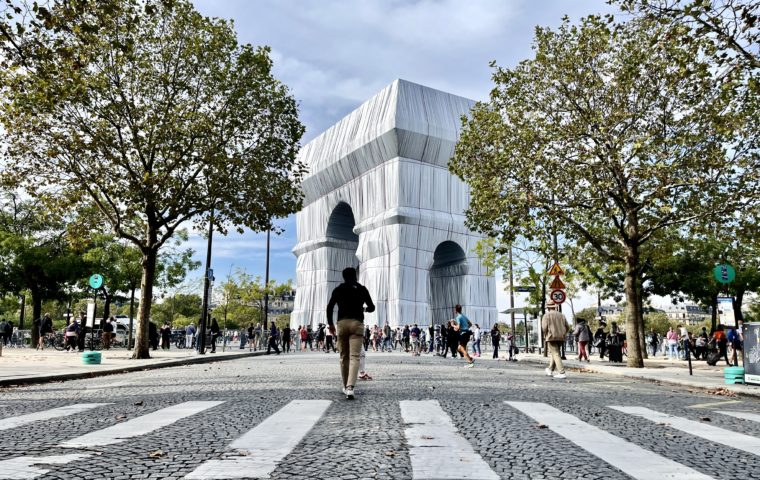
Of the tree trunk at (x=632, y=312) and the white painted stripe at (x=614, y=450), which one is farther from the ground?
the tree trunk at (x=632, y=312)

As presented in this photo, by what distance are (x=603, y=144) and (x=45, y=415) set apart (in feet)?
56.6

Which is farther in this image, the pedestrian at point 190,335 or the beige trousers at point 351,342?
the pedestrian at point 190,335

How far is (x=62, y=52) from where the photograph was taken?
1098cm

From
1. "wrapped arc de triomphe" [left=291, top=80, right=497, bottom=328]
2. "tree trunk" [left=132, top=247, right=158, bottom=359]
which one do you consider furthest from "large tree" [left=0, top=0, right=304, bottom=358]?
"wrapped arc de triomphe" [left=291, top=80, right=497, bottom=328]

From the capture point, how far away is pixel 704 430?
6.72 metres

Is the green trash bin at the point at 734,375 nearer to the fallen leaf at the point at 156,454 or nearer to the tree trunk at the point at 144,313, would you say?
the fallen leaf at the point at 156,454

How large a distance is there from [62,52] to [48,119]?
11.0 meters

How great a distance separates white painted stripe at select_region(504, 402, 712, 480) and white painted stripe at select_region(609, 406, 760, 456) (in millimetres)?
1007

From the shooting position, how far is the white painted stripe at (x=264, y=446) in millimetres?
4074

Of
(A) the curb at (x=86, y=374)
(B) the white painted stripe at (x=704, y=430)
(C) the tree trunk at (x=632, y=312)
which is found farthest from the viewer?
(C) the tree trunk at (x=632, y=312)

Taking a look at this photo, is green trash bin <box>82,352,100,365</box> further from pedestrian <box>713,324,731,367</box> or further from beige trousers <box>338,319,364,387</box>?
pedestrian <box>713,324,731,367</box>

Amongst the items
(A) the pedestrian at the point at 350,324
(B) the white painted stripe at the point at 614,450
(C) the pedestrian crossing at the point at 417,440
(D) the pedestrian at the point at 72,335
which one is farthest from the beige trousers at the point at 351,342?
(D) the pedestrian at the point at 72,335

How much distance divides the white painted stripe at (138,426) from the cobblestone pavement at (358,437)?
0.08ft

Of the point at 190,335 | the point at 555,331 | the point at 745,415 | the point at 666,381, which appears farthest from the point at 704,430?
the point at 190,335
